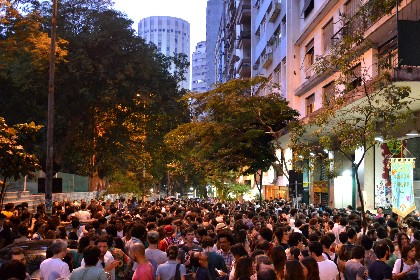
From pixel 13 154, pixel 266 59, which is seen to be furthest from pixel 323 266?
pixel 266 59

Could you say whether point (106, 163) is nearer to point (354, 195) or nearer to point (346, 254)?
point (354, 195)

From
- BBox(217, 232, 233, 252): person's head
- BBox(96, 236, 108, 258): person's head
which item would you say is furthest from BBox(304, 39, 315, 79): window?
BBox(96, 236, 108, 258): person's head

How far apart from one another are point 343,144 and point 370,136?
0.67m

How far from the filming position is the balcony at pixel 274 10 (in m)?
42.1

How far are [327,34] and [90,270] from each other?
25684 mm

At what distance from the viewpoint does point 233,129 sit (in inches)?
1163

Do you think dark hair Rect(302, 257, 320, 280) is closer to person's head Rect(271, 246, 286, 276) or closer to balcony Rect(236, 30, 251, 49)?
person's head Rect(271, 246, 286, 276)

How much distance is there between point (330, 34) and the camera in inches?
1198

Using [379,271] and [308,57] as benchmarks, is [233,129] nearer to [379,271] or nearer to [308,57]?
[308,57]

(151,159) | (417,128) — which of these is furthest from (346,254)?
(151,159)

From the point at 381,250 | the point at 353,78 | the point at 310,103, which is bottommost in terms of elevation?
the point at 381,250

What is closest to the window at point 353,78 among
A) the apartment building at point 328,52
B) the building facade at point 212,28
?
the apartment building at point 328,52

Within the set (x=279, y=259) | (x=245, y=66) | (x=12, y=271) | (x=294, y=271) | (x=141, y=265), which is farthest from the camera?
(x=245, y=66)

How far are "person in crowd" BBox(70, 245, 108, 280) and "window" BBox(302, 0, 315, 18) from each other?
93.2 ft
